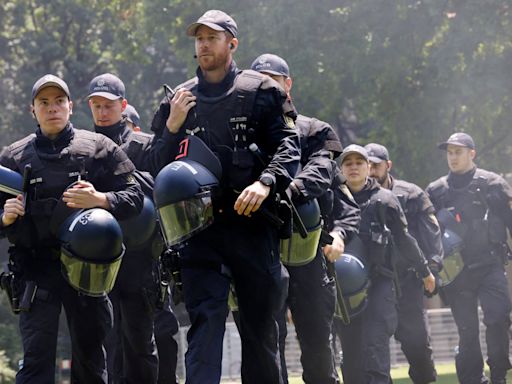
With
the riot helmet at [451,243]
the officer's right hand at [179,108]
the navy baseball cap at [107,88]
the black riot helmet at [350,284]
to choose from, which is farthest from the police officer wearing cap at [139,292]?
the riot helmet at [451,243]

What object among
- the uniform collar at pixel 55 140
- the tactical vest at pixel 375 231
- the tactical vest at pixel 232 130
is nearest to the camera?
the tactical vest at pixel 232 130

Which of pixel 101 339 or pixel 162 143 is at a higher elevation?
pixel 162 143

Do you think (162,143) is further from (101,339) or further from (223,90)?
(101,339)

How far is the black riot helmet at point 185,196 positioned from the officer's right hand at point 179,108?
10.4 inches

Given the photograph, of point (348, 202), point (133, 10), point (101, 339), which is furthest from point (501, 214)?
point (133, 10)

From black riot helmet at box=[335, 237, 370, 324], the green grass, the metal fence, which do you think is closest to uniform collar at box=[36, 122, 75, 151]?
black riot helmet at box=[335, 237, 370, 324]

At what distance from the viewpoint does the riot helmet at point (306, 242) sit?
927cm

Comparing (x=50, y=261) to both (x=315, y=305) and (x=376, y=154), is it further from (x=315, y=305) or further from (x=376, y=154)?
(x=376, y=154)

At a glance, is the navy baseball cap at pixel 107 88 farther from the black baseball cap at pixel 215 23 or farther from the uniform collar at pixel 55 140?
the black baseball cap at pixel 215 23

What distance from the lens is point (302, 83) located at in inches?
973

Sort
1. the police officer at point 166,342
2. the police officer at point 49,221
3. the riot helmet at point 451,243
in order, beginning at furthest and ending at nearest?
1. the riot helmet at point 451,243
2. the police officer at point 166,342
3. the police officer at point 49,221

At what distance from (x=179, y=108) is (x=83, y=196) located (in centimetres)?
100

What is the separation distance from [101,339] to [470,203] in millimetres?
6215

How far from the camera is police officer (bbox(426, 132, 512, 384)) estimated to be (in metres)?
13.8
